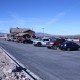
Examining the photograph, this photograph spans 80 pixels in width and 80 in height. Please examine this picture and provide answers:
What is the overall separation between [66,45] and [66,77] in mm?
21857

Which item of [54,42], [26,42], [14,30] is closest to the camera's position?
[54,42]

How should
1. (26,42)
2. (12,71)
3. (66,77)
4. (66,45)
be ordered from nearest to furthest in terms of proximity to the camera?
1. (66,77)
2. (12,71)
3. (66,45)
4. (26,42)

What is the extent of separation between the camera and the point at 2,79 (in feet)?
35.4

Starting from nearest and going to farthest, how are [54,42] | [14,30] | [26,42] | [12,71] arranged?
[12,71]
[54,42]
[26,42]
[14,30]

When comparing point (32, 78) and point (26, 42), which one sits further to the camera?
point (26, 42)

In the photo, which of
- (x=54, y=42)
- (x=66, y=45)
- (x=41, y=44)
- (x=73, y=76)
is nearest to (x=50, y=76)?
(x=73, y=76)

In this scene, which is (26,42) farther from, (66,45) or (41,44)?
(66,45)

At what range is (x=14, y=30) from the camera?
15325 cm

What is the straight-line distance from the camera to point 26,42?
64.1 meters

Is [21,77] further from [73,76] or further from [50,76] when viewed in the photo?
[73,76]

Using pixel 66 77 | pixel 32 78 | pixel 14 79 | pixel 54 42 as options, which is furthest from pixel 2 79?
pixel 54 42

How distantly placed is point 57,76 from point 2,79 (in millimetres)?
2879

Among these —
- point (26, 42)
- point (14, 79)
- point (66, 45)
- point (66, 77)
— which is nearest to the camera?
point (14, 79)

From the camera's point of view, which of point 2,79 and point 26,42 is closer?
point 2,79
